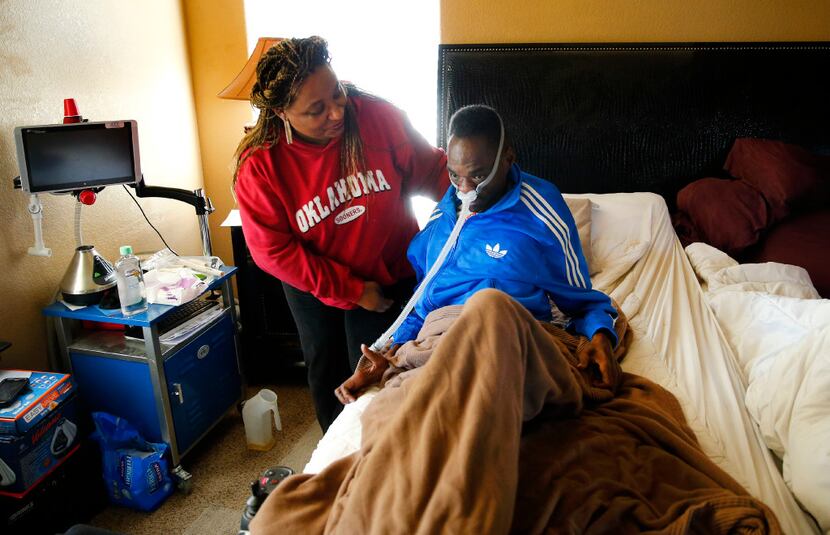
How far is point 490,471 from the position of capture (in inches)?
29.6

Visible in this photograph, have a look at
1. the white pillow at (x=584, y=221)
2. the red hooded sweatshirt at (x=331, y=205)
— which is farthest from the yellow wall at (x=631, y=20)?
the red hooded sweatshirt at (x=331, y=205)

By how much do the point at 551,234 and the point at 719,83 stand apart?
1.45m

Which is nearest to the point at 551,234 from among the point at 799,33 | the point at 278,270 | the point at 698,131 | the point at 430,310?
the point at 430,310

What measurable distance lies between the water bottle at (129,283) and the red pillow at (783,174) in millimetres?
2218

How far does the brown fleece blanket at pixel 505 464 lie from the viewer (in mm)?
750

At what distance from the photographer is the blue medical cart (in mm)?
1765

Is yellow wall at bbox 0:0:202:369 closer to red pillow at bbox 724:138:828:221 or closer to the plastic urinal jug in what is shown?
the plastic urinal jug

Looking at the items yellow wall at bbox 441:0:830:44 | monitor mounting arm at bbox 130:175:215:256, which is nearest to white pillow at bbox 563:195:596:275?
yellow wall at bbox 441:0:830:44

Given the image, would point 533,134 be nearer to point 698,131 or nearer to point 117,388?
point 698,131

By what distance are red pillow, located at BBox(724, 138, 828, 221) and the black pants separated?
1.42m

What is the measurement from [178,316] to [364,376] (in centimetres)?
92

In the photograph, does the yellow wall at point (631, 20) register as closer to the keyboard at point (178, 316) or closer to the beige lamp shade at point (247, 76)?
the beige lamp shade at point (247, 76)

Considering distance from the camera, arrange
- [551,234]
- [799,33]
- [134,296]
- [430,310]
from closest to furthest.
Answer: [551,234], [430,310], [134,296], [799,33]

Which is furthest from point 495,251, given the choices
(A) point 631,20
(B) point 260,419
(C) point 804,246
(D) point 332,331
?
(A) point 631,20
